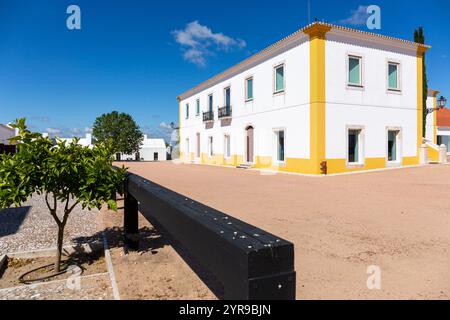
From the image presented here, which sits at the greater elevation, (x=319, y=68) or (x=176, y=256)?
(x=319, y=68)

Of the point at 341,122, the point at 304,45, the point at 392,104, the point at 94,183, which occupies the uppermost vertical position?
the point at 304,45

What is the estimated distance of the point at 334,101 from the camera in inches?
605

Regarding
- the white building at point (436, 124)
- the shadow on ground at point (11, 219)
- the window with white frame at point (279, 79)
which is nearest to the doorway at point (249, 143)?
the window with white frame at point (279, 79)

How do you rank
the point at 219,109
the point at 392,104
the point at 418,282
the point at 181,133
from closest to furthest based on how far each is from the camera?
the point at 418,282, the point at 392,104, the point at 219,109, the point at 181,133

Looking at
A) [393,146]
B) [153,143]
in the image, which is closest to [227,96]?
[393,146]

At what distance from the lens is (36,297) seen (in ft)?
10.7

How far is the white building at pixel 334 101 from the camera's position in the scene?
15068 mm

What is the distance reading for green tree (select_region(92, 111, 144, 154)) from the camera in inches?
1991

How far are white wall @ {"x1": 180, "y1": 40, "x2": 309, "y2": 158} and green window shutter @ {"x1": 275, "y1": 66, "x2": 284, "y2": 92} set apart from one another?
33cm

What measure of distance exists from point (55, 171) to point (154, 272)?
168 cm

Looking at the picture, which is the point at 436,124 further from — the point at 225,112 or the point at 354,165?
the point at 225,112
